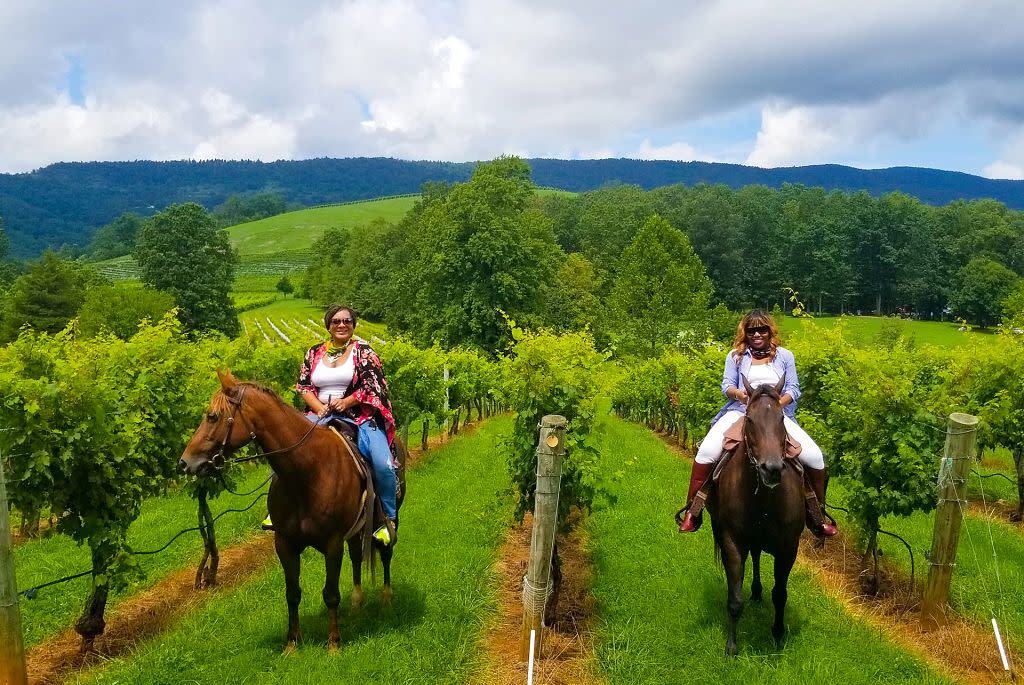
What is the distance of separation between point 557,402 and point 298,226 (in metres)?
180

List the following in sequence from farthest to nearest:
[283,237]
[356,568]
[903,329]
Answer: [283,237], [903,329], [356,568]

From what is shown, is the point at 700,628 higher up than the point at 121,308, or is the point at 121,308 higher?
the point at 700,628

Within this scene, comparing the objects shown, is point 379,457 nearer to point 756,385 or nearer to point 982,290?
point 756,385

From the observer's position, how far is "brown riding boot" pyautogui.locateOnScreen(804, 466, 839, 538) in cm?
691

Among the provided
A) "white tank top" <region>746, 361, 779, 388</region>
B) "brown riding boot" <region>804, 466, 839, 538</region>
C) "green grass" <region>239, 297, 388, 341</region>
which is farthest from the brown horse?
"green grass" <region>239, 297, 388, 341</region>

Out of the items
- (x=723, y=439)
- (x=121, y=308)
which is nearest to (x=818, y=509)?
(x=723, y=439)

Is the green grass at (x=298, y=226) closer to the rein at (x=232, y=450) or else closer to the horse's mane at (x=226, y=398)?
the horse's mane at (x=226, y=398)

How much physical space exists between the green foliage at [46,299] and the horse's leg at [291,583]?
5541cm

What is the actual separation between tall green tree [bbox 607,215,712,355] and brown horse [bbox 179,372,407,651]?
1377 inches

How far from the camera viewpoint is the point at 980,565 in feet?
29.6

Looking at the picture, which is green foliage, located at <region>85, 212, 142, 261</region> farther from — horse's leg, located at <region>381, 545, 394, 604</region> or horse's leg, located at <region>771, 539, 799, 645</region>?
horse's leg, located at <region>771, 539, 799, 645</region>

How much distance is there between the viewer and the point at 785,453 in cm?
647

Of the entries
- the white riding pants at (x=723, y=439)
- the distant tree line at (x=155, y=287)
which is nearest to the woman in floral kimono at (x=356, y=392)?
the white riding pants at (x=723, y=439)

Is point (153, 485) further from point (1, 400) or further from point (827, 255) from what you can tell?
point (827, 255)
